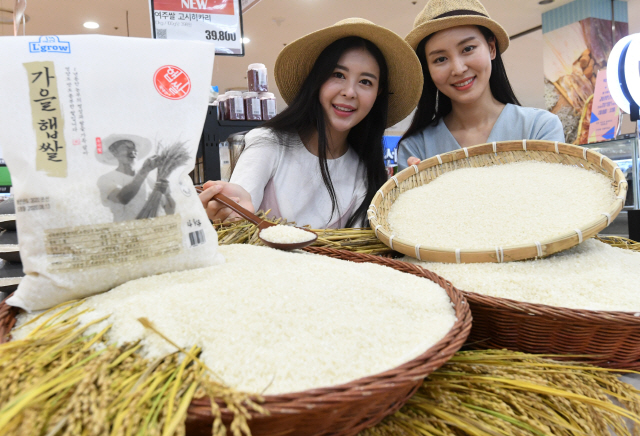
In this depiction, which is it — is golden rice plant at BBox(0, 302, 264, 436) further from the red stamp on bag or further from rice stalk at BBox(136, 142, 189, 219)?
the red stamp on bag

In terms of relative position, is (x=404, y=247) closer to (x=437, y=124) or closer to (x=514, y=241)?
(x=514, y=241)

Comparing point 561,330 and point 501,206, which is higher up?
point 501,206

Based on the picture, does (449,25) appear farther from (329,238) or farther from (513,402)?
(513,402)

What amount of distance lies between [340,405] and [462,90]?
1.47 meters

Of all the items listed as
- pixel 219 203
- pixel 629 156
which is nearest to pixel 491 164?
pixel 219 203

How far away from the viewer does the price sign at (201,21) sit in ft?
7.38

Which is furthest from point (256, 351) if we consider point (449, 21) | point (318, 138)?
point (449, 21)

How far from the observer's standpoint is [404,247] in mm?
958

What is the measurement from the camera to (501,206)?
1051mm

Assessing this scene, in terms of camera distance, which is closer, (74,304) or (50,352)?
(50,352)

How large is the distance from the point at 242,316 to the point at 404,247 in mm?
520

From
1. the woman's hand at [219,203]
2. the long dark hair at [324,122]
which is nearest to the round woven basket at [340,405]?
the woman's hand at [219,203]

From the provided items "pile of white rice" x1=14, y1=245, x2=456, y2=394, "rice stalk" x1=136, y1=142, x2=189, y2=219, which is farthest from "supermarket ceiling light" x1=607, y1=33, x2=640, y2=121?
"rice stalk" x1=136, y1=142, x2=189, y2=219

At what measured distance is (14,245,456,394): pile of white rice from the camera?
1.50 feet
